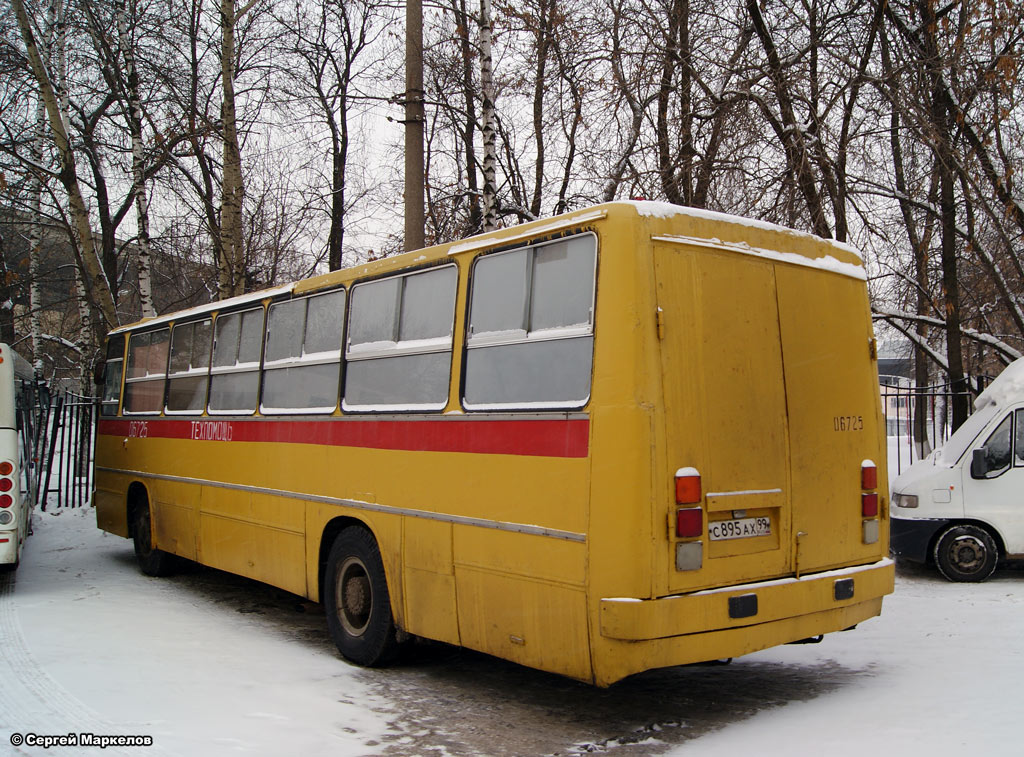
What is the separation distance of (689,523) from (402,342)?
264cm

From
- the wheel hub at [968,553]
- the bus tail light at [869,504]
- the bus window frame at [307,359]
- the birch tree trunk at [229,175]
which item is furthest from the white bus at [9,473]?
the wheel hub at [968,553]

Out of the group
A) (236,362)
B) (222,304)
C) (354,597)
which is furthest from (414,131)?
(354,597)

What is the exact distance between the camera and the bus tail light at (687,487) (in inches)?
188

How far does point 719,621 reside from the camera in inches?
191

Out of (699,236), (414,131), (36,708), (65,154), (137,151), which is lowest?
(36,708)

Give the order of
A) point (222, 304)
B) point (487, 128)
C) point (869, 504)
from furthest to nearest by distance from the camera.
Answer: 1. point (487, 128)
2. point (222, 304)
3. point (869, 504)

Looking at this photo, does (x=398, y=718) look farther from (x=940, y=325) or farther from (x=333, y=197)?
(x=333, y=197)

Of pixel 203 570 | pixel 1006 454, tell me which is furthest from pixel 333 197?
pixel 1006 454

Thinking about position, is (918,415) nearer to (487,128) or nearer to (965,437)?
(965,437)

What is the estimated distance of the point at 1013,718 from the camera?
4.96 metres

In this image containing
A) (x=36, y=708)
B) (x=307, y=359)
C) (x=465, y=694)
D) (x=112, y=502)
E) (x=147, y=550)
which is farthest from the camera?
(x=112, y=502)

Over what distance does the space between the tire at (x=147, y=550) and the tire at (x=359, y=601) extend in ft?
13.3

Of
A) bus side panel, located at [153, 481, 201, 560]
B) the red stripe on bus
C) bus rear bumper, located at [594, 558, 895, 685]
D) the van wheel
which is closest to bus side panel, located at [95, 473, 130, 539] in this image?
bus side panel, located at [153, 481, 201, 560]

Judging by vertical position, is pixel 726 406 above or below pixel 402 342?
below
